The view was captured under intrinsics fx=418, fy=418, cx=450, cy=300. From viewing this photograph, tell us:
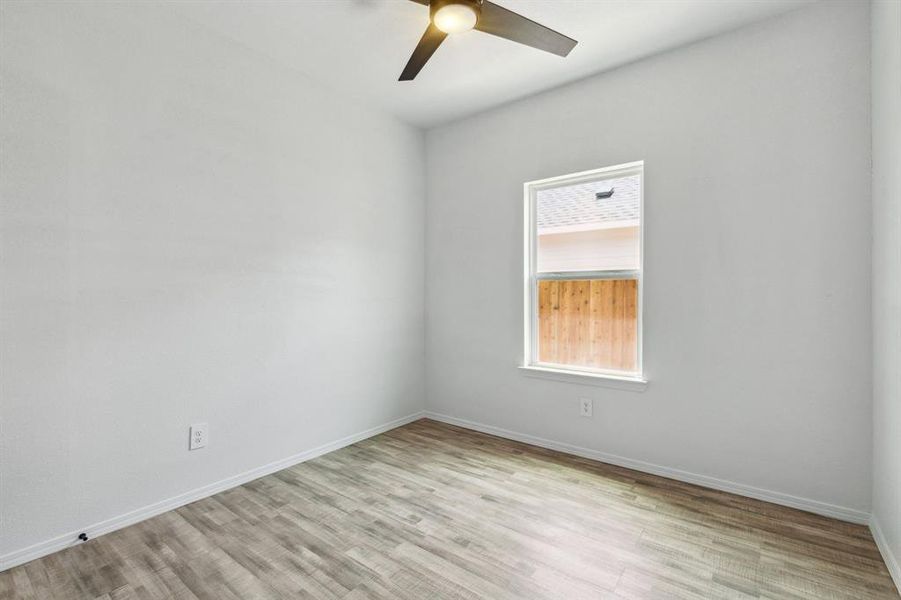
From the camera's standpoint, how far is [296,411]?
2873 mm

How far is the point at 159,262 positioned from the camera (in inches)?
87.7

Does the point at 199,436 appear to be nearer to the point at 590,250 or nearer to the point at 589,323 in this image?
the point at 589,323

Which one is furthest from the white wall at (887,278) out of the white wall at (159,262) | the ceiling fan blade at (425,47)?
the white wall at (159,262)

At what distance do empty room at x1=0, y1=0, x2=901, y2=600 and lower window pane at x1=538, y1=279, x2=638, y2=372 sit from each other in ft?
0.06

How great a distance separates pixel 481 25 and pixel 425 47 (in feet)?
0.94

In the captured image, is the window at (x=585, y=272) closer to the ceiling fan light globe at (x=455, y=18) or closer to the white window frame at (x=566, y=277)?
the white window frame at (x=566, y=277)

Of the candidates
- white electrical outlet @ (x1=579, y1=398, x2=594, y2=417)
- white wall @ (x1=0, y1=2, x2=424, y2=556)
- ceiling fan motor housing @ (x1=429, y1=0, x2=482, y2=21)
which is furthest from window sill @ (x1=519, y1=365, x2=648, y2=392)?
ceiling fan motor housing @ (x1=429, y1=0, x2=482, y2=21)

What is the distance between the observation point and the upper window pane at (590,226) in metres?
2.84

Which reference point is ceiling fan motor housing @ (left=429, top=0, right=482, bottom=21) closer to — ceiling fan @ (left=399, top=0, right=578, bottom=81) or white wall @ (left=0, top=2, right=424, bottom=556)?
ceiling fan @ (left=399, top=0, right=578, bottom=81)

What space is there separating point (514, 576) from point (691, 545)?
86 cm

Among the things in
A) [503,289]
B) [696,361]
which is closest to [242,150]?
[503,289]

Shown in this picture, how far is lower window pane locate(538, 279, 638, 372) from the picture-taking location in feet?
9.30

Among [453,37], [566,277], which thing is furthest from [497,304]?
[453,37]

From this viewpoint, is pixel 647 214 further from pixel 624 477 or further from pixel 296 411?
pixel 296 411
